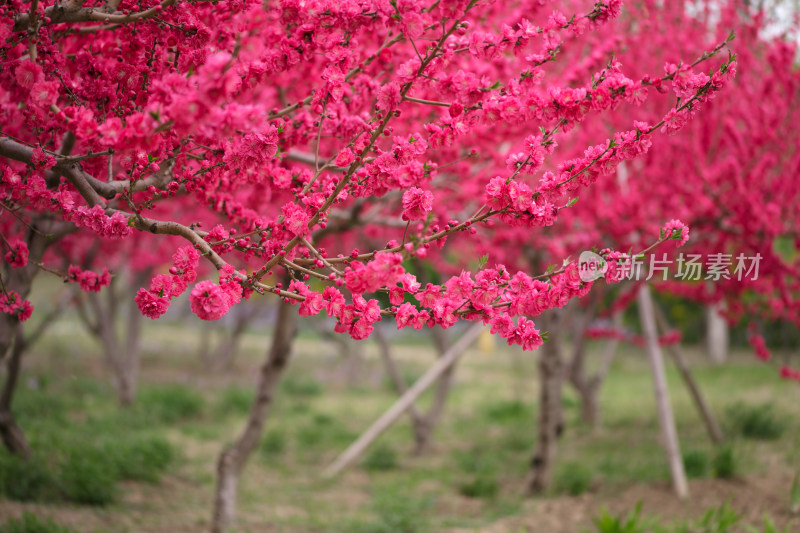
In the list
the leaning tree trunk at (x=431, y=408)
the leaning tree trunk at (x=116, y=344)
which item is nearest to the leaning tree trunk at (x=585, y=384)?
the leaning tree trunk at (x=431, y=408)

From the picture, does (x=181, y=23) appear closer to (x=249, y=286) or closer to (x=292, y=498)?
(x=249, y=286)

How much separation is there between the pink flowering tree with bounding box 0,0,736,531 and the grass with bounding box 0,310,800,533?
268cm

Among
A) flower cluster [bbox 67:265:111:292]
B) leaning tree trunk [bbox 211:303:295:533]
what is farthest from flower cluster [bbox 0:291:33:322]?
leaning tree trunk [bbox 211:303:295:533]

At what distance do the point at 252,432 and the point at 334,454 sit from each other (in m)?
2.71

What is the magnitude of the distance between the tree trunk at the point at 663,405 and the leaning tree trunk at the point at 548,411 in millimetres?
799

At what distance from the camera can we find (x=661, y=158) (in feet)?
18.9

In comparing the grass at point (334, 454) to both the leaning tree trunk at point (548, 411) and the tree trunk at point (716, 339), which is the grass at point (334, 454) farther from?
the tree trunk at point (716, 339)

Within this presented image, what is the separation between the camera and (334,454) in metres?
7.11

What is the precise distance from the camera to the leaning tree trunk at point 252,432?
4176 mm

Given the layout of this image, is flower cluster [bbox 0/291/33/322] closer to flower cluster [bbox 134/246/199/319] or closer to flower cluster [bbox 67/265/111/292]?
flower cluster [bbox 67/265/111/292]

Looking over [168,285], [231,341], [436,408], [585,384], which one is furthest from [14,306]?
[231,341]

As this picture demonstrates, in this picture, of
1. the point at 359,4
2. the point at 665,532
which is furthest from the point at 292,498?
the point at 359,4

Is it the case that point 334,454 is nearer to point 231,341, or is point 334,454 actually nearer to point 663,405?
point 663,405

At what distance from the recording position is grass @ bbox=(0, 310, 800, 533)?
14.9ft
